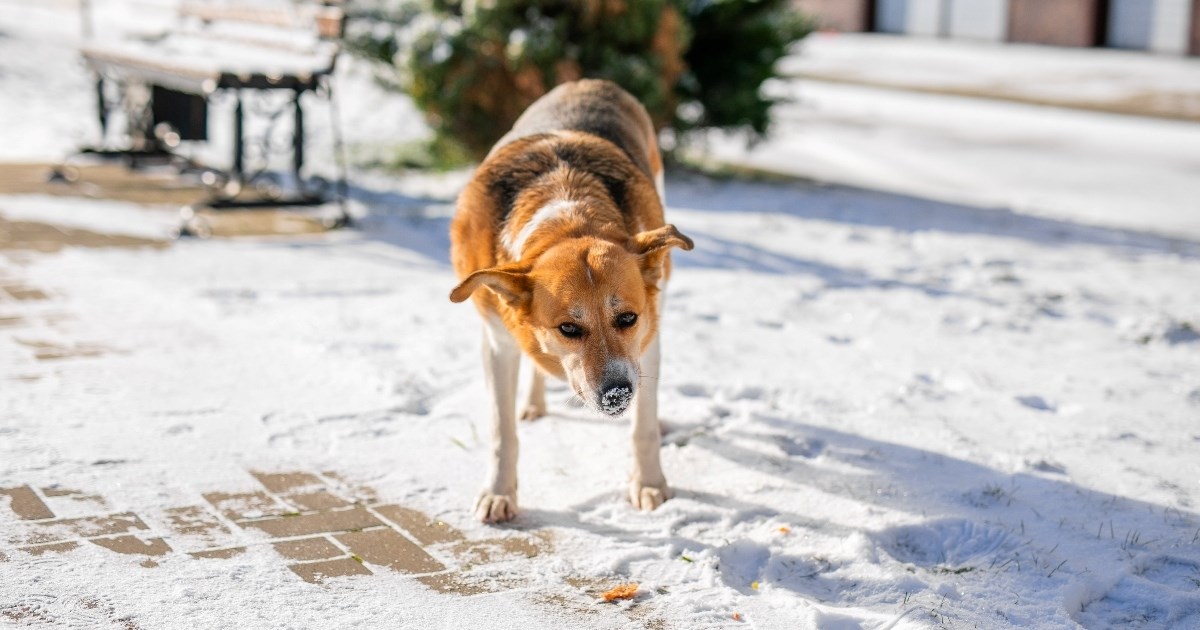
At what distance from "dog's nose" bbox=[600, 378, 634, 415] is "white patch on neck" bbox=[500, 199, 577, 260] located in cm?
63

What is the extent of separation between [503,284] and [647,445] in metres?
0.86

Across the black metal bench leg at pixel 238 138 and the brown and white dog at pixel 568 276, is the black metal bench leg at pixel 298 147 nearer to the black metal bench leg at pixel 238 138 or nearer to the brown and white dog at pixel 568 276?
the black metal bench leg at pixel 238 138

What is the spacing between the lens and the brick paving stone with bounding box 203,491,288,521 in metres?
4.11

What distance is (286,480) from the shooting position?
4.42 m

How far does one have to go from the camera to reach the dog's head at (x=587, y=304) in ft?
12.1

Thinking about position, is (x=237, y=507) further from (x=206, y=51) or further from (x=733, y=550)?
(x=206, y=51)

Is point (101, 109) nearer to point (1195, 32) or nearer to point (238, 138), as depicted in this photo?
point (238, 138)

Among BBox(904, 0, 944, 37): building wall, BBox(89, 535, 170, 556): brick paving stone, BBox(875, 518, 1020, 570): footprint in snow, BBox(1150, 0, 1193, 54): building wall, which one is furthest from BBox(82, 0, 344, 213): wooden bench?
BBox(904, 0, 944, 37): building wall

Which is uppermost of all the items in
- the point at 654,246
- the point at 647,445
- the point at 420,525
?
the point at 654,246

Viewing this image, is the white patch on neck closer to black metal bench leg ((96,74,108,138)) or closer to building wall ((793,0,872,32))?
black metal bench leg ((96,74,108,138))

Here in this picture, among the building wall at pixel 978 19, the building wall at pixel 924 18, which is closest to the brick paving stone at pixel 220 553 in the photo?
the building wall at pixel 978 19

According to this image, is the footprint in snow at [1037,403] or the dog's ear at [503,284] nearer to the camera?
the dog's ear at [503,284]

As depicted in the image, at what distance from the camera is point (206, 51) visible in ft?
33.8

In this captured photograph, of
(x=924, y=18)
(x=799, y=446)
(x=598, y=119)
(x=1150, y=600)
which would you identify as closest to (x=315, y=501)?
(x=799, y=446)
